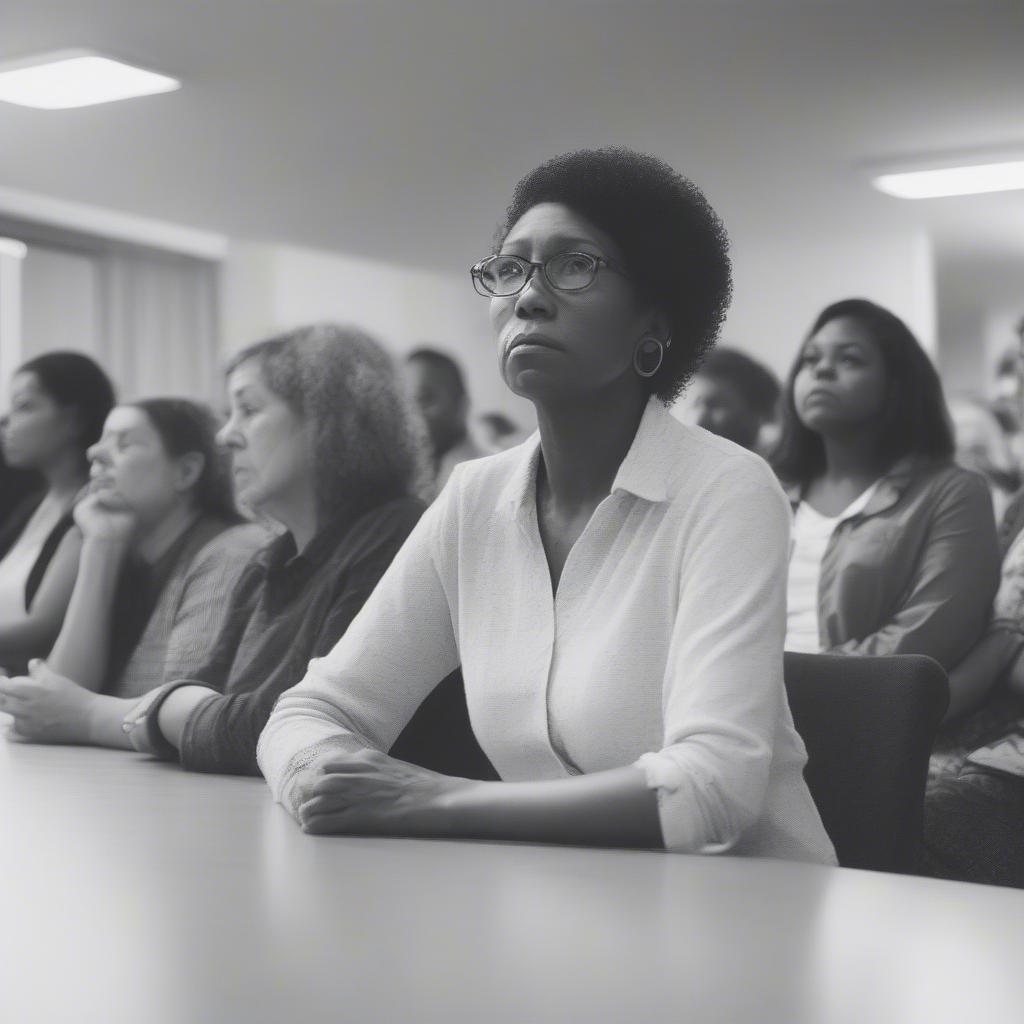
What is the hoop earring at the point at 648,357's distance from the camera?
4.81 ft

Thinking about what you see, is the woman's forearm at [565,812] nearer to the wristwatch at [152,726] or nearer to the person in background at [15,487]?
the wristwatch at [152,726]

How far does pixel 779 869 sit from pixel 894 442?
6.15 feet

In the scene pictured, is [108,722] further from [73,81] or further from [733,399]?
[73,81]

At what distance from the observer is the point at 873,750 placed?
1.33 meters

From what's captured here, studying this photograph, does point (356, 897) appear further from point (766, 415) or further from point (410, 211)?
point (410, 211)

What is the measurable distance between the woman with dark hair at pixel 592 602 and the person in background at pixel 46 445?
1783 mm

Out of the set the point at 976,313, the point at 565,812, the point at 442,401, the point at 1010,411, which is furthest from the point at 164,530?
the point at 976,313

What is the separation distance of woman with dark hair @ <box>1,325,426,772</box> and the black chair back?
2.10ft

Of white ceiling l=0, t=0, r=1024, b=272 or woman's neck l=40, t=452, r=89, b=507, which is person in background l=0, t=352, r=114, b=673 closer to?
woman's neck l=40, t=452, r=89, b=507

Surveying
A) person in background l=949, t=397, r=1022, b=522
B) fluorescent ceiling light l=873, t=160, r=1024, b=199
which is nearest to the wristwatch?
person in background l=949, t=397, r=1022, b=522

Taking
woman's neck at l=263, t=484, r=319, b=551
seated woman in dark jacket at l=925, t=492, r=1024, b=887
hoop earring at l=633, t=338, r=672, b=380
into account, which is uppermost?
hoop earring at l=633, t=338, r=672, b=380

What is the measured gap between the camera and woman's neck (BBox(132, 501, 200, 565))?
256cm

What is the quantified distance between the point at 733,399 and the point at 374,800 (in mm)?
2751

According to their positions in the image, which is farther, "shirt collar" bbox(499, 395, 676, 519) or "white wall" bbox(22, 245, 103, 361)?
"white wall" bbox(22, 245, 103, 361)
